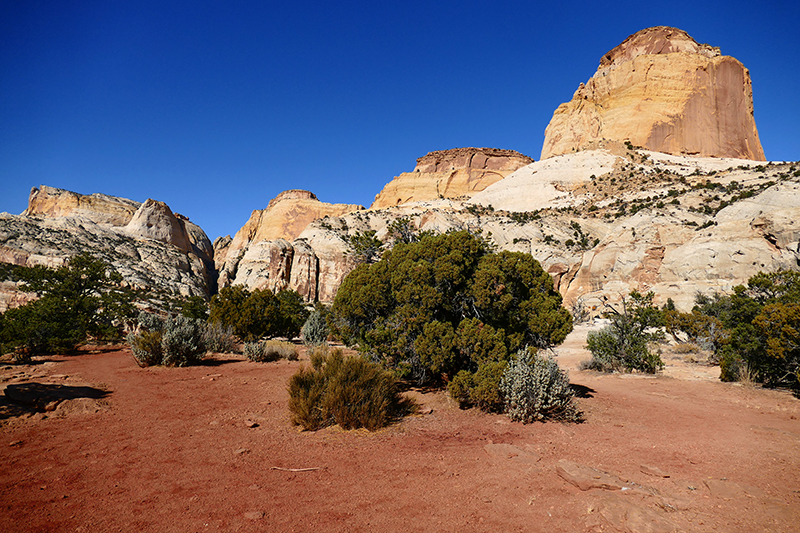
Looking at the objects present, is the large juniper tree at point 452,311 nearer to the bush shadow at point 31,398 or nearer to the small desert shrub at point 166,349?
the bush shadow at point 31,398

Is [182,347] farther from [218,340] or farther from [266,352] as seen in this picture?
[218,340]

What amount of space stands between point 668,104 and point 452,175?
45653 millimetres

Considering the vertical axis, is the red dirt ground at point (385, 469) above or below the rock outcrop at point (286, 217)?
below

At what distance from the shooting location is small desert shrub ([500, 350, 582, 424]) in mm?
6008

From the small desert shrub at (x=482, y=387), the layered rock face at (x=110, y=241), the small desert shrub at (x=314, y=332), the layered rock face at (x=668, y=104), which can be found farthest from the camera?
the layered rock face at (x=668, y=104)

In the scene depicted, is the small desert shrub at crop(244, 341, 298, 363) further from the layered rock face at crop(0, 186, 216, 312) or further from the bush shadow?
the layered rock face at crop(0, 186, 216, 312)

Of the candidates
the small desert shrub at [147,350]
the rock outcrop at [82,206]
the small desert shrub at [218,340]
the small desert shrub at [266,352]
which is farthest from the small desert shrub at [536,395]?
the rock outcrop at [82,206]

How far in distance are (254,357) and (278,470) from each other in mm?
9383

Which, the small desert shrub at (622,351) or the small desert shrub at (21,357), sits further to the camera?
the small desert shrub at (622,351)

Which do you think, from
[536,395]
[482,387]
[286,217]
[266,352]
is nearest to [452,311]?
[482,387]

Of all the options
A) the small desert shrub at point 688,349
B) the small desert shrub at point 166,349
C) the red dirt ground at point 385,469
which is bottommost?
the small desert shrub at point 688,349

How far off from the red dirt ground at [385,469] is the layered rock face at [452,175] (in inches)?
3428

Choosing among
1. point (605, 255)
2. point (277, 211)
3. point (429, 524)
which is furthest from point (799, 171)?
point (277, 211)

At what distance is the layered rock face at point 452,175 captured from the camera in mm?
92750
